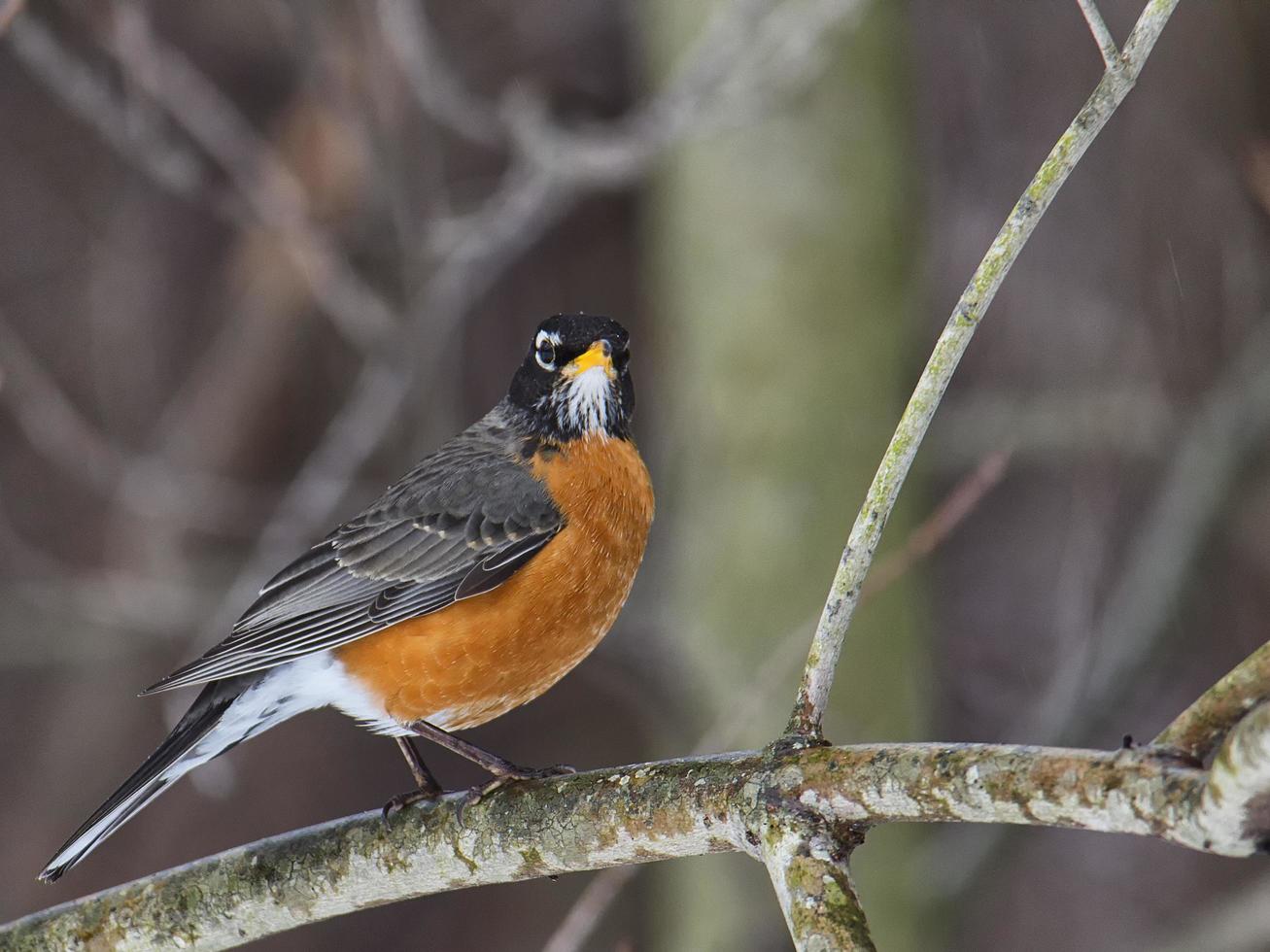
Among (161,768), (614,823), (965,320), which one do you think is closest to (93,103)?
(161,768)

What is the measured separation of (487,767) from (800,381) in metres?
2.42

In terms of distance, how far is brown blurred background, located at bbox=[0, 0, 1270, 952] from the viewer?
175 inches

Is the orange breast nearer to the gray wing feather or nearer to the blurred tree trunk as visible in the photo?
the gray wing feather

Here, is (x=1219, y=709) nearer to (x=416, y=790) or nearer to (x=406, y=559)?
(x=416, y=790)

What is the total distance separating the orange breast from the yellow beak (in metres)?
0.40

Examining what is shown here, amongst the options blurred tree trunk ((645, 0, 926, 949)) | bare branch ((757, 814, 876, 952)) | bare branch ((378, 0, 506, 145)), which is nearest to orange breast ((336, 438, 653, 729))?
bare branch ((757, 814, 876, 952))

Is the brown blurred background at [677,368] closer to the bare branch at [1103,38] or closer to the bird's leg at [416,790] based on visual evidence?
the bird's leg at [416,790]

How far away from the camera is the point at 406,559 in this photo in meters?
3.50

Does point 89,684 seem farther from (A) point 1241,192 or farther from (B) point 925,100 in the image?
(A) point 1241,192

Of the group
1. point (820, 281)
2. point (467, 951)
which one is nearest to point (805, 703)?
point (820, 281)

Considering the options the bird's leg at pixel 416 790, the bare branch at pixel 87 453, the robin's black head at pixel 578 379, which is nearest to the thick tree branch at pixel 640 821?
the bird's leg at pixel 416 790

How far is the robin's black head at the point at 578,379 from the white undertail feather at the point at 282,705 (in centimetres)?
82

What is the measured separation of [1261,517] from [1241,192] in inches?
54.0

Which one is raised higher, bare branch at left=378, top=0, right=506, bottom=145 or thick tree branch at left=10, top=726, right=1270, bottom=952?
bare branch at left=378, top=0, right=506, bottom=145
